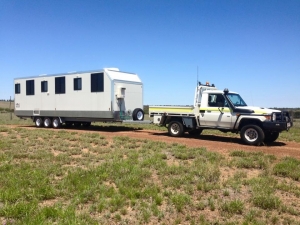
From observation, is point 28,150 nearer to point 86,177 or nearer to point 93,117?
point 86,177

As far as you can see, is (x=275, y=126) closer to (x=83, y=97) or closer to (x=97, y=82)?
(x=97, y=82)

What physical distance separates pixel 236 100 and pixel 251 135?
5.67 feet

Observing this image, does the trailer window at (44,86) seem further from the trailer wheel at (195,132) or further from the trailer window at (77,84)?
the trailer wheel at (195,132)

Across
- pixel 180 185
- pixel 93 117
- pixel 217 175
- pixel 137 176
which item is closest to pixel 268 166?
pixel 217 175

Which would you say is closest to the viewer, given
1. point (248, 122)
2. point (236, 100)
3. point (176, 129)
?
point (248, 122)

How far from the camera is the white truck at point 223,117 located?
12.7 m

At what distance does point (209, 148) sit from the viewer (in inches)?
470

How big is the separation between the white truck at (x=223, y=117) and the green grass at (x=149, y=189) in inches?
111

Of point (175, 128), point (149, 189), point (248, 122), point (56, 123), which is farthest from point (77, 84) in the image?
point (149, 189)

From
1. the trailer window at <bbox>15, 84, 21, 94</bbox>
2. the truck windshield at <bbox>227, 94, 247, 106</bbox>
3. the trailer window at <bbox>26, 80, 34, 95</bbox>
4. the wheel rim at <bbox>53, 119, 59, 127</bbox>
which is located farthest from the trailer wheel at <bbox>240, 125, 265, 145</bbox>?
the trailer window at <bbox>15, 84, 21, 94</bbox>

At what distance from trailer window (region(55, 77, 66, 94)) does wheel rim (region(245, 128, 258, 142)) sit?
11778 mm

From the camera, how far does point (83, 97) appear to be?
757 inches

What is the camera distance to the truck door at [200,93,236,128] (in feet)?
44.8

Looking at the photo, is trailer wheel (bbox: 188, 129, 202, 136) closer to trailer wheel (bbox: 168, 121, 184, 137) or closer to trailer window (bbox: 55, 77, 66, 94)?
trailer wheel (bbox: 168, 121, 184, 137)
